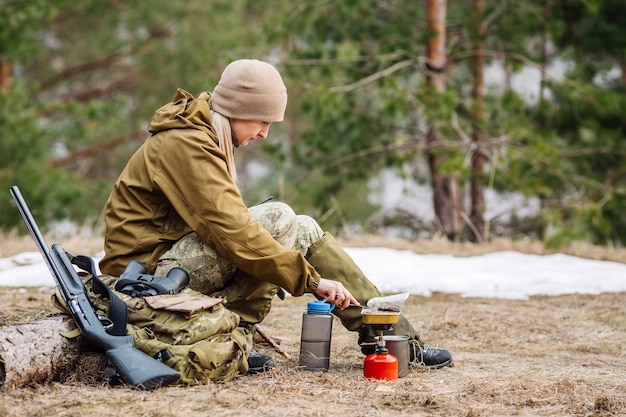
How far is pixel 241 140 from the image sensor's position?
12.4 ft

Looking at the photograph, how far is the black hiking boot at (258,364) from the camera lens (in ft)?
12.3

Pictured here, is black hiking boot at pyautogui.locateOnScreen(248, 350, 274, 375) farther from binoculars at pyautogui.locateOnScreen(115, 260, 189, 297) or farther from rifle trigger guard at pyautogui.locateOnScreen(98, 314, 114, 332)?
rifle trigger guard at pyautogui.locateOnScreen(98, 314, 114, 332)

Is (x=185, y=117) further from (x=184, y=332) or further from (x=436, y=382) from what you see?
(x=436, y=382)

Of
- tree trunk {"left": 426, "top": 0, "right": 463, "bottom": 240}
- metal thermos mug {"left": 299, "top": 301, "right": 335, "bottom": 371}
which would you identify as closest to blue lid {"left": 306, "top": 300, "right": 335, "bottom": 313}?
metal thermos mug {"left": 299, "top": 301, "right": 335, "bottom": 371}

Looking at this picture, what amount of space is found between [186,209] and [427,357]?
1.52m

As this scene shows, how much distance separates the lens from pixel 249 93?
3.66 m

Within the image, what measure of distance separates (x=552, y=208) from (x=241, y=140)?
7.47 metres

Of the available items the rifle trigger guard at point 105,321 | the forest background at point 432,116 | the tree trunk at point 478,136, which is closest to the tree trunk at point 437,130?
the forest background at point 432,116

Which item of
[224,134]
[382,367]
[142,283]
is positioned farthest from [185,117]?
[382,367]

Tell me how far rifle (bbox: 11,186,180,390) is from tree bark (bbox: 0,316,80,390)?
100 mm

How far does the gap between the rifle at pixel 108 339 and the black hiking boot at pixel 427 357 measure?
137cm

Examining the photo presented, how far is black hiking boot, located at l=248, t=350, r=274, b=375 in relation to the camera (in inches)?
147

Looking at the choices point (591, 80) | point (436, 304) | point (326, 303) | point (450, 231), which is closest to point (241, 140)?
point (326, 303)

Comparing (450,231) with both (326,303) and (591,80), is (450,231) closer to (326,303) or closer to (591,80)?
(591,80)
